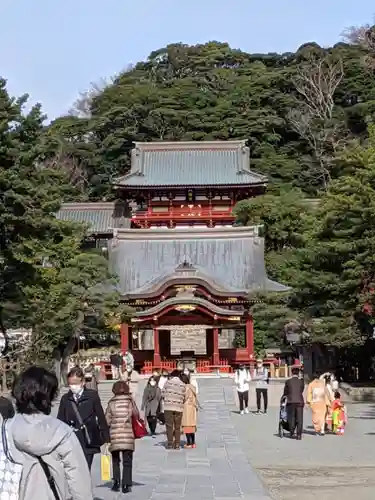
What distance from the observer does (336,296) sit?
71.3ft

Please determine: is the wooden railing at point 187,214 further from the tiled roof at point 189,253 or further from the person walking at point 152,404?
the person walking at point 152,404

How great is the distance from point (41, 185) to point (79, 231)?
895 cm

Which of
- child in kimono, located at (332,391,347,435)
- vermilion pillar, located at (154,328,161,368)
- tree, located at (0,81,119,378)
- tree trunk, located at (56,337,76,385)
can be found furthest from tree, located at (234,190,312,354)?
child in kimono, located at (332,391,347,435)

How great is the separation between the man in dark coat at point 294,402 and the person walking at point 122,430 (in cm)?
561

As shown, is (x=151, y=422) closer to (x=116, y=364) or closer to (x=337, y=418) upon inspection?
(x=337, y=418)

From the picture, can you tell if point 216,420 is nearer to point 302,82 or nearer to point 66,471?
point 66,471

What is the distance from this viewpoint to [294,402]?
1379 cm

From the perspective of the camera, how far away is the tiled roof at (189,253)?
37.7m

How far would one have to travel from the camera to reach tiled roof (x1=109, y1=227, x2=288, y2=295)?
124ft

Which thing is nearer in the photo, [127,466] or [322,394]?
[127,466]

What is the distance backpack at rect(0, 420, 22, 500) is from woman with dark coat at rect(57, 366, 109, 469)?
3315mm

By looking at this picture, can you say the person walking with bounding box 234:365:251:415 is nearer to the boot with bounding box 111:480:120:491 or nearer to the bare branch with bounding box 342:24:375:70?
the boot with bounding box 111:480:120:491

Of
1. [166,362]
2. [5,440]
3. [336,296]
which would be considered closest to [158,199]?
[166,362]

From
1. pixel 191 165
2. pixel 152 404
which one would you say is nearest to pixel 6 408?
pixel 152 404
